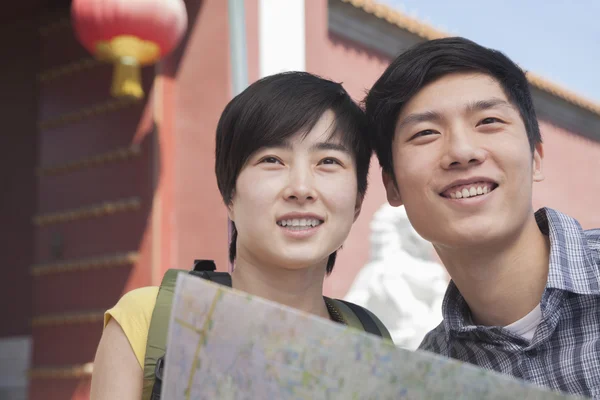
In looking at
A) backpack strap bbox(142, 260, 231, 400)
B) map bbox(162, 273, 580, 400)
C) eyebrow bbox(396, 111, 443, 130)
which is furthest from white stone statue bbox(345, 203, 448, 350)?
map bbox(162, 273, 580, 400)

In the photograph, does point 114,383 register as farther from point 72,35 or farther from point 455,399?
point 72,35

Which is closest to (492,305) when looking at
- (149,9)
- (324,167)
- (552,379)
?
(552,379)

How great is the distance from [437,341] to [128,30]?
2289 millimetres

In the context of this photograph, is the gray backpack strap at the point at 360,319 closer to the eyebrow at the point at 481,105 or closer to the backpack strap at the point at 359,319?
the backpack strap at the point at 359,319

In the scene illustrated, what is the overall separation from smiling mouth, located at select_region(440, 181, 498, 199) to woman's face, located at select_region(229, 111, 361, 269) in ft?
0.58

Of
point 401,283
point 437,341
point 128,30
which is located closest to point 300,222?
point 437,341

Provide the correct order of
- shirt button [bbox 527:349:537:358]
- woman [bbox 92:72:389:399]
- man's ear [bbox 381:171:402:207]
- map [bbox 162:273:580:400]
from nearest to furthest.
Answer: map [bbox 162:273:580:400] < woman [bbox 92:72:389:399] < shirt button [bbox 527:349:537:358] < man's ear [bbox 381:171:402:207]

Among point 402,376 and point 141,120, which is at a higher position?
point 141,120

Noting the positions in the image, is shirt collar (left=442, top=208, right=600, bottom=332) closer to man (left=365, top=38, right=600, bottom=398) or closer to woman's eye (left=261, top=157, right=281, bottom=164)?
man (left=365, top=38, right=600, bottom=398)

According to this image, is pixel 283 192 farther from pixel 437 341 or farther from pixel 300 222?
pixel 437 341

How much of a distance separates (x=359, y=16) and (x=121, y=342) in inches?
158

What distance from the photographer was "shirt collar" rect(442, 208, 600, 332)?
4.39ft

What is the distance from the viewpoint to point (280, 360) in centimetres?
73

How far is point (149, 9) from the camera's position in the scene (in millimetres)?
3305
